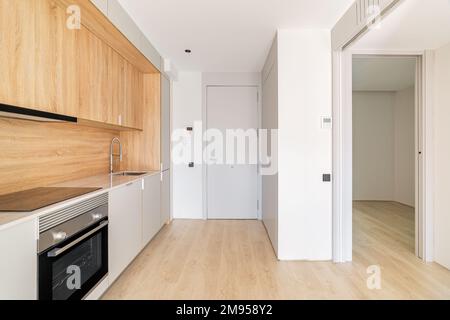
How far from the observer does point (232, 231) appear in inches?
144

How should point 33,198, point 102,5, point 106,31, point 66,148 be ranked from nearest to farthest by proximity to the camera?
point 33,198
point 102,5
point 106,31
point 66,148

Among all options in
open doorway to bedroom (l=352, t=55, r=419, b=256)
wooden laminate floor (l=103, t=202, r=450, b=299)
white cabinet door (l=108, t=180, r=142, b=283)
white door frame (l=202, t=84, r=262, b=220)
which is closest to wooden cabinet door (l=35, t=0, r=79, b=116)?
white cabinet door (l=108, t=180, r=142, b=283)

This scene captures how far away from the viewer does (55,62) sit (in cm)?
176

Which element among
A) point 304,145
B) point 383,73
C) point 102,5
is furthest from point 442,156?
point 102,5

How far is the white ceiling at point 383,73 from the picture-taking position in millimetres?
3818

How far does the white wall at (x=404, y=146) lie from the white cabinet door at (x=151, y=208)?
5.50m

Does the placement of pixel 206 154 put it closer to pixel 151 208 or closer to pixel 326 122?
pixel 151 208

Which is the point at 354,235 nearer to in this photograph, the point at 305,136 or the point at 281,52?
the point at 305,136

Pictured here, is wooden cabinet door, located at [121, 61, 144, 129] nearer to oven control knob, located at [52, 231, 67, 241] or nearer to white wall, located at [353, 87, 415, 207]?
oven control knob, located at [52, 231, 67, 241]

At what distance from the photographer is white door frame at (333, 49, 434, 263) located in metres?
2.61

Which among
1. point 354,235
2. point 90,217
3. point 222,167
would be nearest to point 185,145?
point 222,167

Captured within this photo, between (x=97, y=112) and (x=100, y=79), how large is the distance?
35cm

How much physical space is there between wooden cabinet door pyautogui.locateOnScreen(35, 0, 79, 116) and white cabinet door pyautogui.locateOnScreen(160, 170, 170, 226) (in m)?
1.88

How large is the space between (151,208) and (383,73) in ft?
15.5
